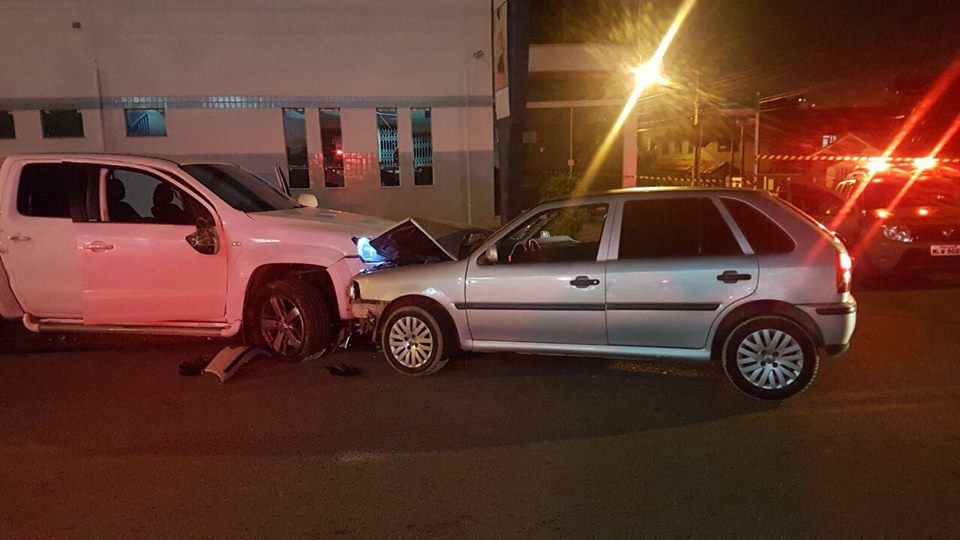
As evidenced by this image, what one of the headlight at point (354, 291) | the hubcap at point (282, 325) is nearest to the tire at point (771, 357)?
the headlight at point (354, 291)

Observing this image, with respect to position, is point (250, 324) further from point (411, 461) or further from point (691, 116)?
point (691, 116)

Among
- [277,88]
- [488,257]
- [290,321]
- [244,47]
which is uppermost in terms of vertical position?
[244,47]

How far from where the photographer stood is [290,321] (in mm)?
6629

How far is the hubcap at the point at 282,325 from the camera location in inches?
260

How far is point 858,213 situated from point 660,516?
7.91 m

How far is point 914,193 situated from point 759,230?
6.09 metres

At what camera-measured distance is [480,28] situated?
15875mm

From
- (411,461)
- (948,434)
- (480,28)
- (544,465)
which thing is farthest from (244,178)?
(480,28)

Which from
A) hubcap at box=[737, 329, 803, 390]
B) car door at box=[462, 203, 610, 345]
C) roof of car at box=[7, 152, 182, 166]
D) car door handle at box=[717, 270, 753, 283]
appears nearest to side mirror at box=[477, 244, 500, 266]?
car door at box=[462, 203, 610, 345]

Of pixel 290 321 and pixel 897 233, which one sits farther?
pixel 897 233

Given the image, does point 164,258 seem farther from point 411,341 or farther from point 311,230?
point 411,341

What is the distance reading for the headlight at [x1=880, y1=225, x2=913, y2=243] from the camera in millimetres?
9375

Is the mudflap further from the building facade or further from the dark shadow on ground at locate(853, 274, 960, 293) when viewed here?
the building facade

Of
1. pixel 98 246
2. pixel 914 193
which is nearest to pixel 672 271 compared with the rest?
pixel 98 246
